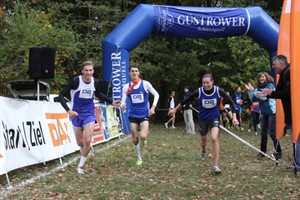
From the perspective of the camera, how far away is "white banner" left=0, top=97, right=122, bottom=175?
24.1 feet

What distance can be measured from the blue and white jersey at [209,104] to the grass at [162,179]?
1.05 meters

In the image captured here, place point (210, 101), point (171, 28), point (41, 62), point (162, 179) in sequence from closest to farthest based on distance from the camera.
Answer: point (162, 179), point (210, 101), point (41, 62), point (171, 28)

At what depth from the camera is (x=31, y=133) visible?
27.6 ft

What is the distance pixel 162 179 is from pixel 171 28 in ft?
36.8

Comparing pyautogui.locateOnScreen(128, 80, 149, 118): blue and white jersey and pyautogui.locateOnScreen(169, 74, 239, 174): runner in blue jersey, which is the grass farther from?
pyautogui.locateOnScreen(128, 80, 149, 118): blue and white jersey

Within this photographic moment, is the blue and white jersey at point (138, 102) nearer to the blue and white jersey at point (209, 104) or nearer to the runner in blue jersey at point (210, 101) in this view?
the runner in blue jersey at point (210, 101)

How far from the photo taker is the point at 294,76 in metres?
6.70

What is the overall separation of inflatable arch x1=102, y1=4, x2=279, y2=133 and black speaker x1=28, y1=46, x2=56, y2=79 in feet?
20.4

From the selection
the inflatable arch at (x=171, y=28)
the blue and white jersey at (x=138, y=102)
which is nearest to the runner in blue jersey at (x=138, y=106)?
the blue and white jersey at (x=138, y=102)

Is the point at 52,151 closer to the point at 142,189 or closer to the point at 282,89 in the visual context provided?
the point at 142,189

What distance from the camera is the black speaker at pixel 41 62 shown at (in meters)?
10.9

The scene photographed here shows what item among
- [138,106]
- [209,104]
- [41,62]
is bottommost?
[138,106]

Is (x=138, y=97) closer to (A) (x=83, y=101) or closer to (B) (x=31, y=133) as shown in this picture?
(A) (x=83, y=101)

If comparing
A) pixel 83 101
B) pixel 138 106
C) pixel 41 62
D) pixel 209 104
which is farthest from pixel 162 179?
pixel 41 62
